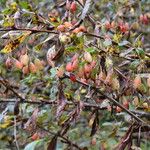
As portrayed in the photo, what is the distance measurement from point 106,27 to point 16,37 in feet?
1.78


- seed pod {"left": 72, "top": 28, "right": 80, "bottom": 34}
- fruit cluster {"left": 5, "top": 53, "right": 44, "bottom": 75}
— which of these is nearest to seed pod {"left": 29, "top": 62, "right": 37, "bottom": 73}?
fruit cluster {"left": 5, "top": 53, "right": 44, "bottom": 75}

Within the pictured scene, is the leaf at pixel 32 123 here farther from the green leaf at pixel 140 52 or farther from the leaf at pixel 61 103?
the green leaf at pixel 140 52

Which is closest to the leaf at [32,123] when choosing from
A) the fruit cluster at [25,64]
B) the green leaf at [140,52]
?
the fruit cluster at [25,64]

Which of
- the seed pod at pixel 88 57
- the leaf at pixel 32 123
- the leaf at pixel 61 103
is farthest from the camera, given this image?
the leaf at pixel 32 123

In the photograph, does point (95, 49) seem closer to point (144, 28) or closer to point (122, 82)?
point (122, 82)

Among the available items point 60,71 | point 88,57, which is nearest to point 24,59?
point 60,71

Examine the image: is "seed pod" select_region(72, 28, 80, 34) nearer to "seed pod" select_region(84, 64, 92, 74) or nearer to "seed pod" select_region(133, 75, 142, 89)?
"seed pod" select_region(84, 64, 92, 74)

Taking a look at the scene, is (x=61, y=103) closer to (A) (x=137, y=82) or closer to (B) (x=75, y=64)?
(B) (x=75, y=64)

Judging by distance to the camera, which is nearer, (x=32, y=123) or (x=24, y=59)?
(x=24, y=59)

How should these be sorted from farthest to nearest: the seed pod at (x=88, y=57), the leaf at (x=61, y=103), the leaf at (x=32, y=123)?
the leaf at (x=32, y=123) → the leaf at (x=61, y=103) → the seed pod at (x=88, y=57)

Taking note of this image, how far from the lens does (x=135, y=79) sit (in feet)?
5.18

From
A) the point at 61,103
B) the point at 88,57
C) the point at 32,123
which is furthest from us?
the point at 32,123

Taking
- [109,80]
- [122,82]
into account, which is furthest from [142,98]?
[109,80]

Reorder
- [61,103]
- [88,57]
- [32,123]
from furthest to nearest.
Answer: [32,123]
[61,103]
[88,57]
